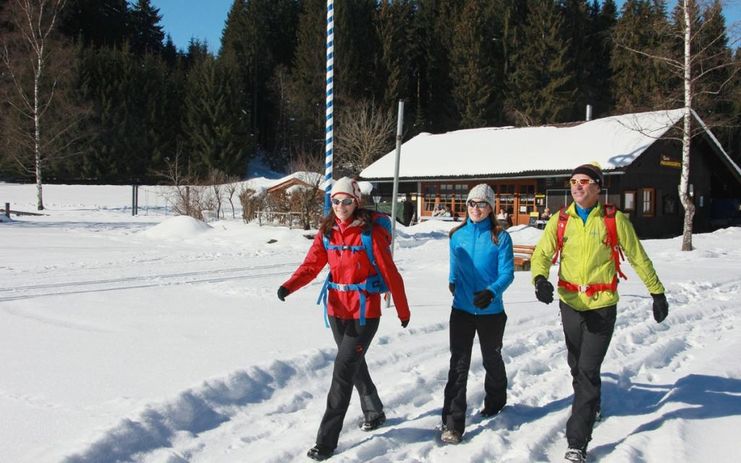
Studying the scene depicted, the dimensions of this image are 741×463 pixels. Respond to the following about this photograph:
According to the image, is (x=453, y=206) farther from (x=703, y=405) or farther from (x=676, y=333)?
(x=703, y=405)

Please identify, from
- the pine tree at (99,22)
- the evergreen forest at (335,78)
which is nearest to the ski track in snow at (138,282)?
the evergreen forest at (335,78)

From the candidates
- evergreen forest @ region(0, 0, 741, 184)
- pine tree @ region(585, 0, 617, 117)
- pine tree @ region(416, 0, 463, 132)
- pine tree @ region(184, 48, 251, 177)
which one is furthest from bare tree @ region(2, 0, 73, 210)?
pine tree @ region(585, 0, 617, 117)

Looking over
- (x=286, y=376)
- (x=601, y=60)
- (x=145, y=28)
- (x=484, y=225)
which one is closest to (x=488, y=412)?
(x=484, y=225)

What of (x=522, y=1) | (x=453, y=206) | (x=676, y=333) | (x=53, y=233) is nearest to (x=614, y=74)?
(x=522, y=1)

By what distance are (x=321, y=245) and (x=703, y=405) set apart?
307 centimetres

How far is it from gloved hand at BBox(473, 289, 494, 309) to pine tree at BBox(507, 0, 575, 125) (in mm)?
44079

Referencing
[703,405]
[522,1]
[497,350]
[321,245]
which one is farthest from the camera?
[522,1]

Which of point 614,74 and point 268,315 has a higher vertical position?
point 614,74

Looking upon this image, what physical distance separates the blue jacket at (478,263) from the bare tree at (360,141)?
3433 centimetres

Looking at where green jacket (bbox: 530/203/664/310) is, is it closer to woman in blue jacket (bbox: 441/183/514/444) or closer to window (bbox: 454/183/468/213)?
woman in blue jacket (bbox: 441/183/514/444)

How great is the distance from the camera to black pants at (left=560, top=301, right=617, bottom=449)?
144 inches

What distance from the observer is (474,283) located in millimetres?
4031

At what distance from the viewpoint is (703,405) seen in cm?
A: 452

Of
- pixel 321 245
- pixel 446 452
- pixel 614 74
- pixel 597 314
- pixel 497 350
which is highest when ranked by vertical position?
pixel 614 74
